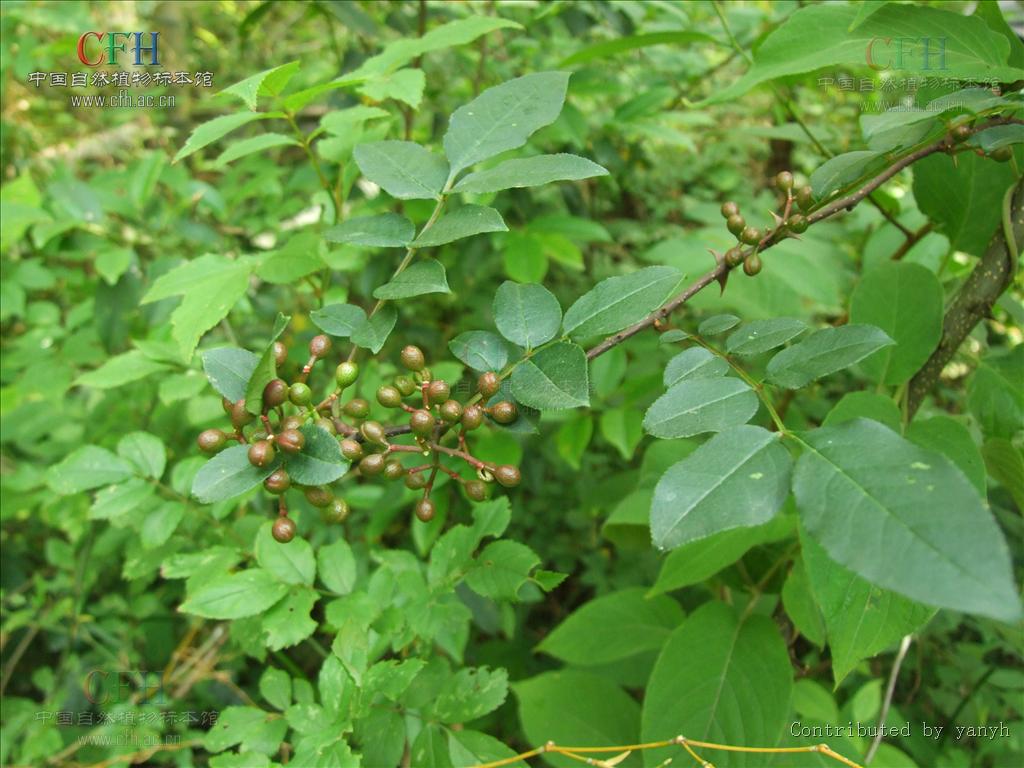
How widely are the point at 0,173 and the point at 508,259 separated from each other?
1.55 meters

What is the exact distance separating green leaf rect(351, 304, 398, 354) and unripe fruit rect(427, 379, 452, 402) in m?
Answer: 0.06

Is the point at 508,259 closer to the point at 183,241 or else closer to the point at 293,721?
the point at 183,241

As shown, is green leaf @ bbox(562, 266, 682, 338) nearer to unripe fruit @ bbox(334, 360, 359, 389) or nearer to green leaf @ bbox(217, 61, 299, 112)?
unripe fruit @ bbox(334, 360, 359, 389)

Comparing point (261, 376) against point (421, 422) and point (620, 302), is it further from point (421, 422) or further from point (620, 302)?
point (620, 302)

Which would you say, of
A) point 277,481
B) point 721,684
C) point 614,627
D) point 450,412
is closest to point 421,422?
point 450,412

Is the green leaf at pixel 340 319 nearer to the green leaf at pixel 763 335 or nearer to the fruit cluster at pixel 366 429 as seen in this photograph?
the fruit cluster at pixel 366 429

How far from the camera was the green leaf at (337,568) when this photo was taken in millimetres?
913

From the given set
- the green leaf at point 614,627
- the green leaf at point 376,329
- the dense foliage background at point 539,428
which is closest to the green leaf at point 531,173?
the dense foliage background at point 539,428

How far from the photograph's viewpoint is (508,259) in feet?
4.82

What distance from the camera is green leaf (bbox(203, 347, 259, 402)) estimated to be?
24.1 inches

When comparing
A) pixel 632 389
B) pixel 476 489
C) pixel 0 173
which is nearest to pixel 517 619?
pixel 632 389

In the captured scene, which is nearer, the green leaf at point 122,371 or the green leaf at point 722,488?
the green leaf at point 722,488

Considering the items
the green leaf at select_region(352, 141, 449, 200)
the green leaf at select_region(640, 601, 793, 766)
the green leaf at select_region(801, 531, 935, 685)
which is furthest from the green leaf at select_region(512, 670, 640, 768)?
the green leaf at select_region(352, 141, 449, 200)

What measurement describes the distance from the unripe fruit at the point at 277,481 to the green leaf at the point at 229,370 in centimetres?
8
